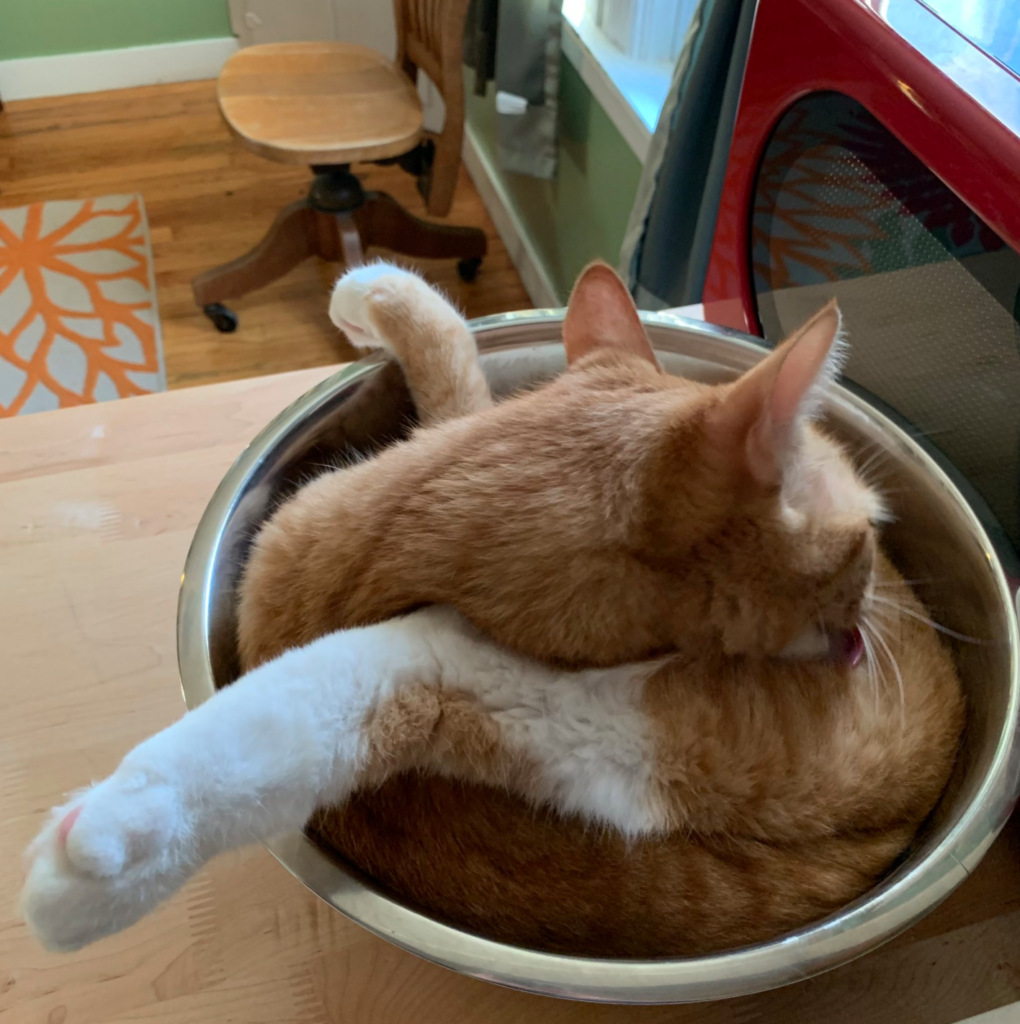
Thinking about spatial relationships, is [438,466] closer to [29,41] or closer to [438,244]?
[438,244]

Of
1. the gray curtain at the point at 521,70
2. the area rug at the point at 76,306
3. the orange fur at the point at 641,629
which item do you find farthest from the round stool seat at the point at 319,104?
the orange fur at the point at 641,629

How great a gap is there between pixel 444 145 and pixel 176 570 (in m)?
1.47

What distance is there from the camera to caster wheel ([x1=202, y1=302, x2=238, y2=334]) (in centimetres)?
195

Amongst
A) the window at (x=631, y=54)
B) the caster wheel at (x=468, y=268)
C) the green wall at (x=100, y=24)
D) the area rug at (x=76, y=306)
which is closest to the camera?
the window at (x=631, y=54)

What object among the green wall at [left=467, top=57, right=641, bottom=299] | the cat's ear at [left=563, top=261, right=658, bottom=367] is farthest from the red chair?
the green wall at [left=467, top=57, right=641, bottom=299]

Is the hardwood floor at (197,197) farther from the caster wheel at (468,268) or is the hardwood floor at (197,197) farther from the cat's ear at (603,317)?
the cat's ear at (603,317)

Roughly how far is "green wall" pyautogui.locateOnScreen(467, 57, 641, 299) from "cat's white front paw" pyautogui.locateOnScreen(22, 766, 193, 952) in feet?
4.29

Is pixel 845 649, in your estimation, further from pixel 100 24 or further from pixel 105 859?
pixel 100 24

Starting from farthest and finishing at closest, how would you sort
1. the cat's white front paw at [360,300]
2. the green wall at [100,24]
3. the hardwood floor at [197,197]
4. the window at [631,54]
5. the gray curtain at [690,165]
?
the green wall at [100,24] → the hardwood floor at [197,197] → the window at [631,54] → the gray curtain at [690,165] → the cat's white front paw at [360,300]

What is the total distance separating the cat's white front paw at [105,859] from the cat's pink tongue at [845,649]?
1.24ft

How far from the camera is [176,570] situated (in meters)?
0.64

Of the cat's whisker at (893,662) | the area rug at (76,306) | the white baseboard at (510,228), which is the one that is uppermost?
the cat's whisker at (893,662)

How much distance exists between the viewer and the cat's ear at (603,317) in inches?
22.5

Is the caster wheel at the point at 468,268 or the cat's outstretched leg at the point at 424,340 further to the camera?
the caster wheel at the point at 468,268
